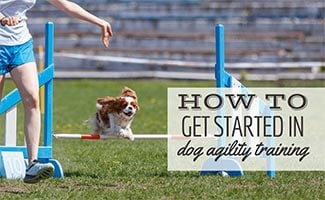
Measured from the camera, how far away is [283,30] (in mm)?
30969

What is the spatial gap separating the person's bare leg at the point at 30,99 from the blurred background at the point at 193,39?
63.3 ft

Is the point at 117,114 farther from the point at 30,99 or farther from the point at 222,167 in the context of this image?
the point at 30,99

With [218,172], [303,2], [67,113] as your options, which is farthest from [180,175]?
[303,2]

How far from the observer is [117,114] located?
8.41 m

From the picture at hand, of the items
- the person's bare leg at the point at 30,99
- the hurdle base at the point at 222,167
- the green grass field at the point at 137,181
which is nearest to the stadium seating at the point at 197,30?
the green grass field at the point at 137,181

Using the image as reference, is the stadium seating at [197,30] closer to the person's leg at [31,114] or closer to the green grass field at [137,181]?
the green grass field at [137,181]

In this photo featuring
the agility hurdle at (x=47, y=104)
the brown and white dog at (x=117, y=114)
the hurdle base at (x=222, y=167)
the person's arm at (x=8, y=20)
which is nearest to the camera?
the person's arm at (x=8, y=20)

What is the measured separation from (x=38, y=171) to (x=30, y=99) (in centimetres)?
51

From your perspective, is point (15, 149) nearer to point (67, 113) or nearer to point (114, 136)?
point (114, 136)

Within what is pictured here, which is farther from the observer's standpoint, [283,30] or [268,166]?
[283,30]

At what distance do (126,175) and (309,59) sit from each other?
68.9 ft

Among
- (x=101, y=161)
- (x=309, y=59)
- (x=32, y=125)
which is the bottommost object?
(x=309, y=59)

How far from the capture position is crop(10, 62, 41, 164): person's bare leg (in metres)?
7.02

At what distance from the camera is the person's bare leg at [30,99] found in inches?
276
